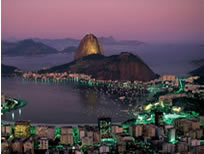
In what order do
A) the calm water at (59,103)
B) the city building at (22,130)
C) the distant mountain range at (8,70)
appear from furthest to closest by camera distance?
the distant mountain range at (8,70) < the calm water at (59,103) < the city building at (22,130)

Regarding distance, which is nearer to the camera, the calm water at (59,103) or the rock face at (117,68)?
the calm water at (59,103)

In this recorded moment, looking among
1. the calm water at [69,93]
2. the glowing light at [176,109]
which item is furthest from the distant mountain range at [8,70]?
the glowing light at [176,109]

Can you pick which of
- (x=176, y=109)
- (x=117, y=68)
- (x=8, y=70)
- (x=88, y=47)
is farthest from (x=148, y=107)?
(x=8, y=70)

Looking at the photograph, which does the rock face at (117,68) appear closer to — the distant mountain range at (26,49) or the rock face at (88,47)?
→ the rock face at (88,47)

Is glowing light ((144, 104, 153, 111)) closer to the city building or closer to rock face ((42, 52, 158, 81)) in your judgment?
rock face ((42, 52, 158, 81))

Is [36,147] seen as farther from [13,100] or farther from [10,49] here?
[10,49]
